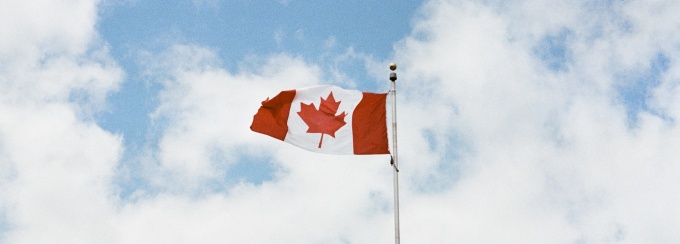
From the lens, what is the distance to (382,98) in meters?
27.3

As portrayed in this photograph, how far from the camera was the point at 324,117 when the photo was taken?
27.6 metres

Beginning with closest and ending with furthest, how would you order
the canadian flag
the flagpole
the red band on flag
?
the flagpole
the canadian flag
the red band on flag

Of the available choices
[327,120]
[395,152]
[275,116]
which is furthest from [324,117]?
[395,152]

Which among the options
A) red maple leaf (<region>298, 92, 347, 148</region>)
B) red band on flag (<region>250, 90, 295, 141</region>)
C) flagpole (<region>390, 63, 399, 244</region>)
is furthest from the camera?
red band on flag (<region>250, 90, 295, 141</region>)

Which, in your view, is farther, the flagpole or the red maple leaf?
the red maple leaf

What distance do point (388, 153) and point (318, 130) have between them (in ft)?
9.12

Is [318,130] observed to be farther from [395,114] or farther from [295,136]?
[395,114]

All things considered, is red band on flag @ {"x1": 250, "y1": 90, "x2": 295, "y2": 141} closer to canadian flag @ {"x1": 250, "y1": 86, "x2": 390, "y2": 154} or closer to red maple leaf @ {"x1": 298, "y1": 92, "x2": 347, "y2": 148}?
canadian flag @ {"x1": 250, "y1": 86, "x2": 390, "y2": 154}

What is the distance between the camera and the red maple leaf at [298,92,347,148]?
89.3 ft

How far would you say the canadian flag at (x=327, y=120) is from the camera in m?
26.7

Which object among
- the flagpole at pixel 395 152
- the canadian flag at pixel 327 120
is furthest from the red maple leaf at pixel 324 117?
the flagpole at pixel 395 152

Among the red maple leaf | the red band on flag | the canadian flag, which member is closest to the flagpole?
the canadian flag

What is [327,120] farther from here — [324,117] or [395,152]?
[395,152]

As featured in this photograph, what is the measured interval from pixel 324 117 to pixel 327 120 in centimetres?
19
